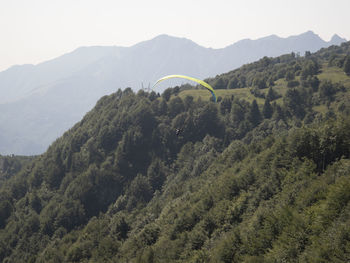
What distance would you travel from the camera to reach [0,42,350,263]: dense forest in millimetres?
43438

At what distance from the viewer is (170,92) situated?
18325 cm

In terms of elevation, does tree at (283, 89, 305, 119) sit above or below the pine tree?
below

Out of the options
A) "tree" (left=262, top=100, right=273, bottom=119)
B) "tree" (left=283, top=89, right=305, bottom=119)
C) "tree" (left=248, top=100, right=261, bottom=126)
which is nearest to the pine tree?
"tree" (left=283, top=89, right=305, bottom=119)

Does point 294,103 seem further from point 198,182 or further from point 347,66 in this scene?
point 198,182

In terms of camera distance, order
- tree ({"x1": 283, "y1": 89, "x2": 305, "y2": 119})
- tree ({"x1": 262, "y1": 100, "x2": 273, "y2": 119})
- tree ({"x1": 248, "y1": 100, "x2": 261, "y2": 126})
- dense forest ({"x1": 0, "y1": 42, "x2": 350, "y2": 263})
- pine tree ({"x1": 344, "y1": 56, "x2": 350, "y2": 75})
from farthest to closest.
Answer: pine tree ({"x1": 344, "y1": 56, "x2": 350, "y2": 75}), tree ({"x1": 262, "y1": 100, "x2": 273, "y2": 119}), tree ({"x1": 248, "y1": 100, "x2": 261, "y2": 126}), tree ({"x1": 283, "y1": 89, "x2": 305, "y2": 119}), dense forest ({"x1": 0, "y1": 42, "x2": 350, "y2": 263})

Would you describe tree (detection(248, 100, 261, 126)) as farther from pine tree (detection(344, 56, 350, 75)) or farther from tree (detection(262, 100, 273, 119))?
pine tree (detection(344, 56, 350, 75))

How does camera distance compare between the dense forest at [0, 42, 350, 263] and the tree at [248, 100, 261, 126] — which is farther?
the tree at [248, 100, 261, 126]

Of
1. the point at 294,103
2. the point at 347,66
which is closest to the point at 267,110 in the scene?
the point at 294,103

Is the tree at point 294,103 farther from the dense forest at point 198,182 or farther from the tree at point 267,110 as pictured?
the tree at point 267,110

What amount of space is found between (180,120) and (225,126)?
71.0 ft

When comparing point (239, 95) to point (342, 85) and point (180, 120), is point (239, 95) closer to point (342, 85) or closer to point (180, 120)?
point (180, 120)

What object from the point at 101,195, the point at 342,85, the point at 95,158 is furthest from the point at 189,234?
the point at 342,85

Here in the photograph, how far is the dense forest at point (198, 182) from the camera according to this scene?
43438mm

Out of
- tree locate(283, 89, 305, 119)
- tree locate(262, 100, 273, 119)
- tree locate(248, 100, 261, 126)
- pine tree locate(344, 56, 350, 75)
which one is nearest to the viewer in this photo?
tree locate(283, 89, 305, 119)
